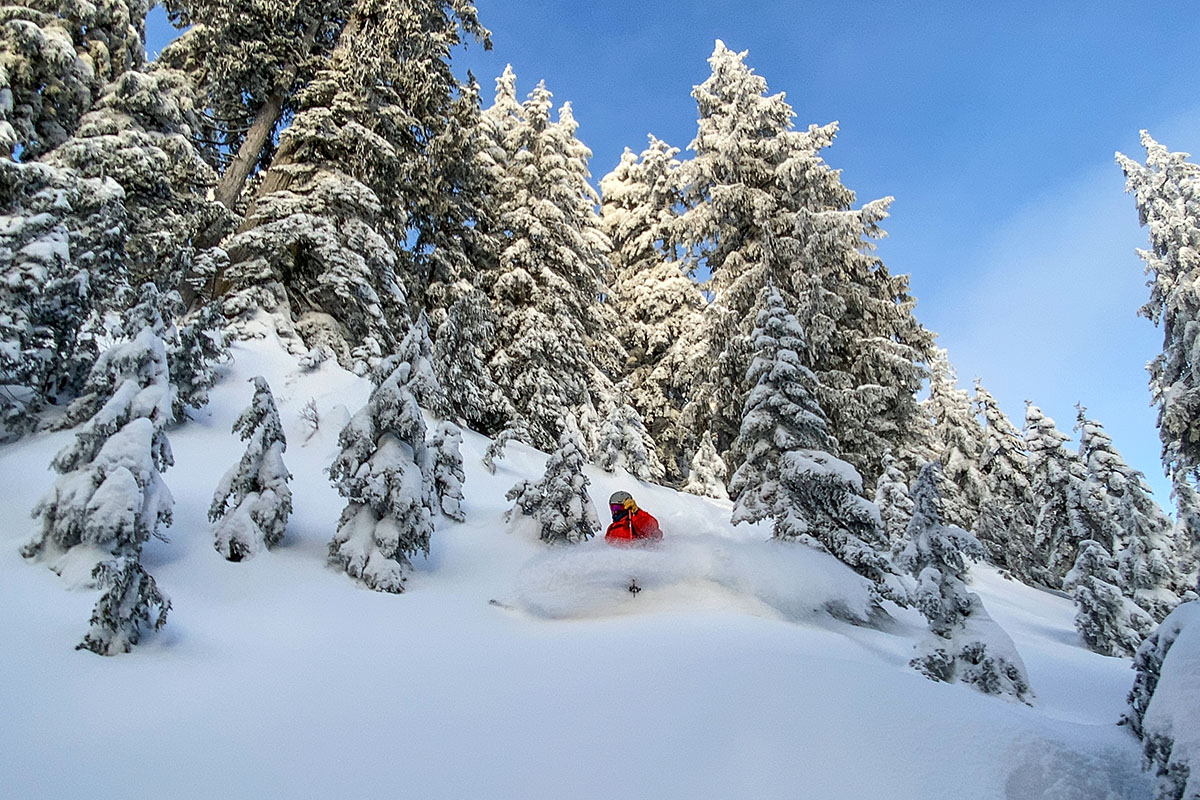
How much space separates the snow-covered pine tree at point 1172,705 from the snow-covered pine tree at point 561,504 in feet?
18.1

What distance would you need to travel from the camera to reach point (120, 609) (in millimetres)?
3445

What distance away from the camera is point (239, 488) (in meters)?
5.64

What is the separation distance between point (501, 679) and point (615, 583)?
2445 millimetres

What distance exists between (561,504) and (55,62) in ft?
45.9

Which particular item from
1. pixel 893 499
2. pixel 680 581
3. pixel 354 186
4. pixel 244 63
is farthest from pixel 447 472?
pixel 244 63

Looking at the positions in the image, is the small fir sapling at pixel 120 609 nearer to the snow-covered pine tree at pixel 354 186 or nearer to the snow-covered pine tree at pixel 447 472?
the snow-covered pine tree at pixel 447 472

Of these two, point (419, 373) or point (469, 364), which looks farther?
point (469, 364)

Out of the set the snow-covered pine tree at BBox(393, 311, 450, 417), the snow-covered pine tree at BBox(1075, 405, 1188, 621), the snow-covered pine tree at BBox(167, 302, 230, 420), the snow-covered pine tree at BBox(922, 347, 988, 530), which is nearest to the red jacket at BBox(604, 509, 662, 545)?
the snow-covered pine tree at BBox(393, 311, 450, 417)

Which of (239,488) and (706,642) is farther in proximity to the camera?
(239,488)

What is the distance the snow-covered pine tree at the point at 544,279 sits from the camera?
54.2 ft

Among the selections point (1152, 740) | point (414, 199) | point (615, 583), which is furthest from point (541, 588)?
point (414, 199)

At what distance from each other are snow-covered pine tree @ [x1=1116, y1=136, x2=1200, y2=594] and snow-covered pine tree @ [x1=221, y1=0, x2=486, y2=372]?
19674 millimetres

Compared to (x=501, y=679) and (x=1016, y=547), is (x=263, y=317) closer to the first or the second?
(x=501, y=679)

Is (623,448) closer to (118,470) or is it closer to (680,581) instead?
(680,581)
